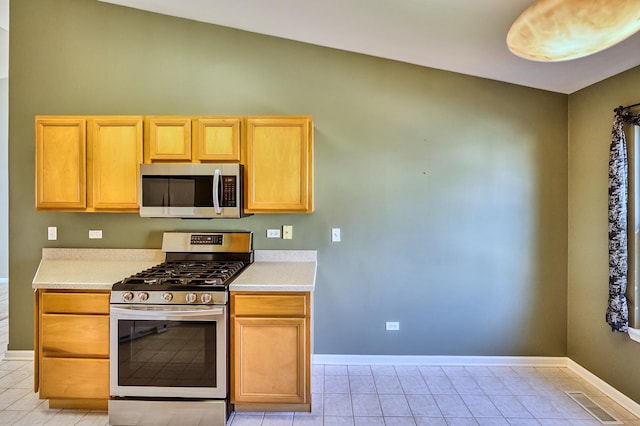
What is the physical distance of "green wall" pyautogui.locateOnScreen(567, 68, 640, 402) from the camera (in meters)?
2.38

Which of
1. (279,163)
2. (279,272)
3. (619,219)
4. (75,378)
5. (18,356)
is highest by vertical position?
(279,163)

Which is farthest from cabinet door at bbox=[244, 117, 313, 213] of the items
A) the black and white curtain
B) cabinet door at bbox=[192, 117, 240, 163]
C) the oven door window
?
the black and white curtain

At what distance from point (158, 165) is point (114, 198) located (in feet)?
1.60

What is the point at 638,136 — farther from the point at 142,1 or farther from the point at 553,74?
the point at 142,1

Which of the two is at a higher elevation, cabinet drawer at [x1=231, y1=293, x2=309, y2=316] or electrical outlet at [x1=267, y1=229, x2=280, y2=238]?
electrical outlet at [x1=267, y1=229, x2=280, y2=238]

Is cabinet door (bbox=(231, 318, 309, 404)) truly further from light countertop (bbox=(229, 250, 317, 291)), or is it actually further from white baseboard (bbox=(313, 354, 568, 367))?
white baseboard (bbox=(313, 354, 568, 367))

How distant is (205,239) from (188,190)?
1.71 feet

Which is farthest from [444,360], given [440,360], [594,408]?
[594,408]

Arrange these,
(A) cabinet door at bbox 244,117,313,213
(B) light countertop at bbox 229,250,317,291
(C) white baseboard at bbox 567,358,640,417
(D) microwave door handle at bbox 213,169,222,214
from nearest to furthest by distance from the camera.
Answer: (B) light countertop at bbox 229,250,317,291, (C) white baseboard at bbox 567,358,640,417, (D) microwave door handle at bbox 213,169,222,214, (A) cabinet door at bbox 244,117,313,213

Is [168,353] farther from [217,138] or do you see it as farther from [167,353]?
[217,138]

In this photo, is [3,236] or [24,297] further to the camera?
[3,236]

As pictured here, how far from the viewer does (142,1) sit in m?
2.73

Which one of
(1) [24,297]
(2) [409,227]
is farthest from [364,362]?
(1) [24,297]

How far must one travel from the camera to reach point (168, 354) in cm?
210
